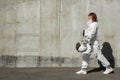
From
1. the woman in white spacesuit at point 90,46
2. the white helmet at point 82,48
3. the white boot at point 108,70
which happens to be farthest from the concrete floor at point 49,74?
the white helmet at point 82,48

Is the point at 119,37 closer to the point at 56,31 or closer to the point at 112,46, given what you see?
the point at 112,46

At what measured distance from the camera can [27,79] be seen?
1122 cm

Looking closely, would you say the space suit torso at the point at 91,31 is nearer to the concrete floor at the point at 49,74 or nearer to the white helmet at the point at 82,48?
the white helmet at the point at 82,48

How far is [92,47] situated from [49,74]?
4.69 ft

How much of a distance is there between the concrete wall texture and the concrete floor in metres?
0.37

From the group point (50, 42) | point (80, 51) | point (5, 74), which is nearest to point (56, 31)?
point (50, 42)

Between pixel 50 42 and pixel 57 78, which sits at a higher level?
pixel 50 42

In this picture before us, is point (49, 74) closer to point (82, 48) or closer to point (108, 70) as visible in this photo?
point (82, 48)

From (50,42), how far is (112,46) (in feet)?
6.19

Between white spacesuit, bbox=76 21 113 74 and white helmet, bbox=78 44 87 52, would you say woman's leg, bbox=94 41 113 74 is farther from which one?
white helmet, bbox=78 44 87 52

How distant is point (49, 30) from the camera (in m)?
13.0

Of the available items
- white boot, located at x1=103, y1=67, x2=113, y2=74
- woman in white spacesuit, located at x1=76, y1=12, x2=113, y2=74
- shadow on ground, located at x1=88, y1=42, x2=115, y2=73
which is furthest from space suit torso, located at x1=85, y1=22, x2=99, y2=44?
shadow on ground, located at x1=88, y1=42, x2=115, y2=73

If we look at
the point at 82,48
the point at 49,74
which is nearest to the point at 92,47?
the point at 82,48

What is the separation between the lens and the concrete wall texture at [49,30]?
509 inches
